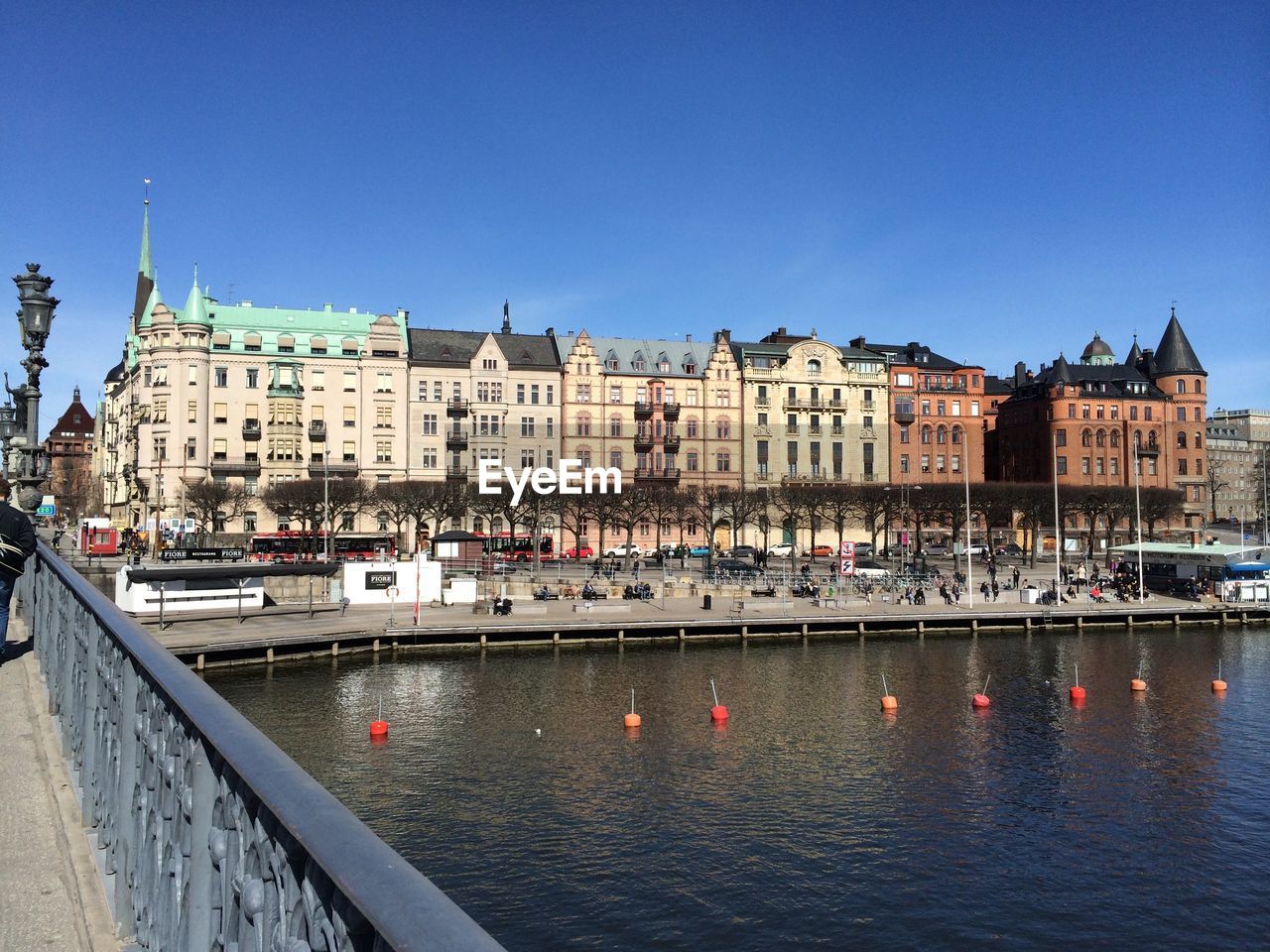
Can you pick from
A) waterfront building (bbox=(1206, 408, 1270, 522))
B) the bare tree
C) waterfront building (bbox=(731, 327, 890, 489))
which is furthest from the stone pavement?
waterfront building (bbox=(1206, 408, 1270, 522))

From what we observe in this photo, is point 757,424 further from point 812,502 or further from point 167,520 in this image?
A: point 167,520

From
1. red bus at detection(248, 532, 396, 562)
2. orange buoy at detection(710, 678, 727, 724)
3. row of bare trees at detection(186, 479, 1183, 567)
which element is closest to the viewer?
orange buoy at detection(710, 678, 727, 724)

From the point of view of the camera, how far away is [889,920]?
1978 cm

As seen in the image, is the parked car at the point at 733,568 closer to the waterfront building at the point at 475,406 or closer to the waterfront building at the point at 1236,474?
the waterfront building at the point at 475,406

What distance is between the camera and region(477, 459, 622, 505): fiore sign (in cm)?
Result: 8444

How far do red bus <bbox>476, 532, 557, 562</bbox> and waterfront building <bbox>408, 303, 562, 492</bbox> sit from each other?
8.77 m

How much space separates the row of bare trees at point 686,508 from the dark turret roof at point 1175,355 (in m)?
20.2

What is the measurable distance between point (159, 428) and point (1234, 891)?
291ft

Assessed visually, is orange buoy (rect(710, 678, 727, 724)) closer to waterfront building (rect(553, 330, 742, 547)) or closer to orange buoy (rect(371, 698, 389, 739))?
orange buoy (rect(371, 698, 389, 739))

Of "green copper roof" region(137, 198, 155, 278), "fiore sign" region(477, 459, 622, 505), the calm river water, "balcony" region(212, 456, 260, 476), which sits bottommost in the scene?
the calm river water

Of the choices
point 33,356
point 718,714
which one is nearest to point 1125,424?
point 718,714

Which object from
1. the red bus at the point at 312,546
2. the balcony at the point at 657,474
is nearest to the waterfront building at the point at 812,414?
the balcony at the point at 657,474

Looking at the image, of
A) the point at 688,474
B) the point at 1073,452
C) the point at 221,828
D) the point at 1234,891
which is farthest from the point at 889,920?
the point at 1073,452

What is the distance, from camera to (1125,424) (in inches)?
4286
